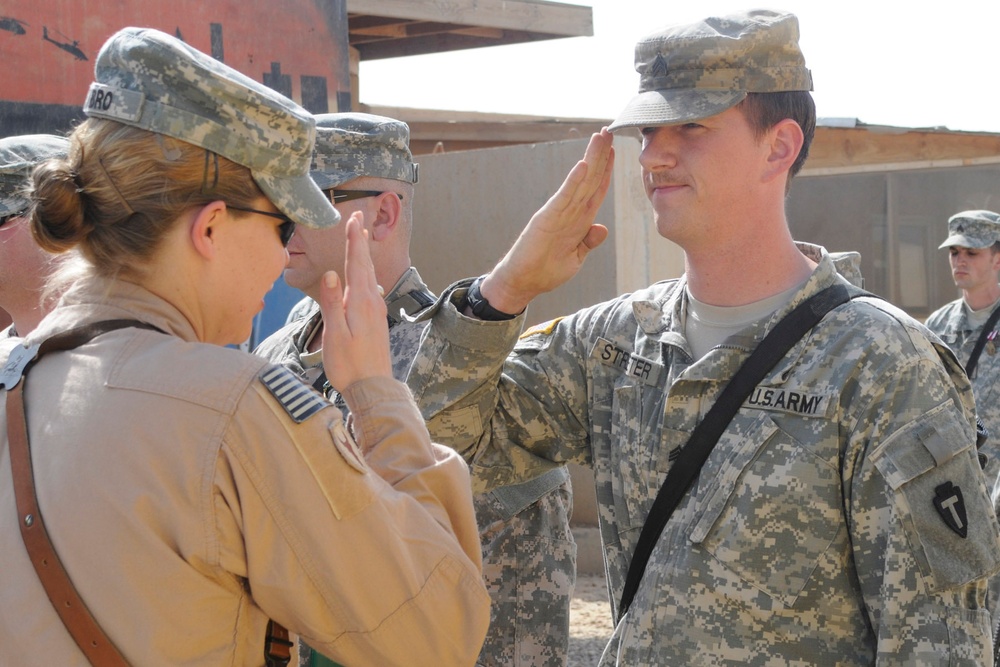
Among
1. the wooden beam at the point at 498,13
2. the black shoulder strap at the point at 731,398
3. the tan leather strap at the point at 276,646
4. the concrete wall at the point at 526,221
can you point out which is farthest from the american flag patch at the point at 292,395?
the wooden beam at the point at 498,13

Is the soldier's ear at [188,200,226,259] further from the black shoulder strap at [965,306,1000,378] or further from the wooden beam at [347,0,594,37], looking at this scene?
the black shoulder strap at [965,306,1000,378]

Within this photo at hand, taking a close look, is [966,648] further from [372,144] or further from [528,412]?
[372,144]

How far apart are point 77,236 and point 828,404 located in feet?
4.66

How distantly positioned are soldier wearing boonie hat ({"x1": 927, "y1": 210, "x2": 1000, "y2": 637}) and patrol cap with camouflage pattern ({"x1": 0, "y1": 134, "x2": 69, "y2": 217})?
20.1 feet

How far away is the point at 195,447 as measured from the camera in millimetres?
1543

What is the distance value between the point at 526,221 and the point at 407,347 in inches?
200

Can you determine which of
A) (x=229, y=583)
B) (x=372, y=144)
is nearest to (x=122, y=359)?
(x=229, y=583)

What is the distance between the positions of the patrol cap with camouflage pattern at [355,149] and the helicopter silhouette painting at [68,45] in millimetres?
3290

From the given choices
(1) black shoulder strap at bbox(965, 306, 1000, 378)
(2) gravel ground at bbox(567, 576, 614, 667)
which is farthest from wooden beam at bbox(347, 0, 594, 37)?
(2) gravel ground at bbox(567, 576, 614, 667)

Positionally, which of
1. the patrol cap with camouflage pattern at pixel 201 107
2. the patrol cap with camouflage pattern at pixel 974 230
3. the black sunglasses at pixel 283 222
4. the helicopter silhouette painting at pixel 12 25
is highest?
the helicopter silhouette painting at pixel 12 25

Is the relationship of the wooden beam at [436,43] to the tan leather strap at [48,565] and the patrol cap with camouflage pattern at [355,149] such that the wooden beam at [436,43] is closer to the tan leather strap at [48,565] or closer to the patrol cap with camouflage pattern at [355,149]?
→ the patrol cap with camouflage pattern at [355,149]

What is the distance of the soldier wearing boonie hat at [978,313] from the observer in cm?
746

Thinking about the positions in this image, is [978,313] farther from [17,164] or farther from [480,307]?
[17,164]

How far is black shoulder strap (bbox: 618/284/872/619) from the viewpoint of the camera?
7.65 feet
